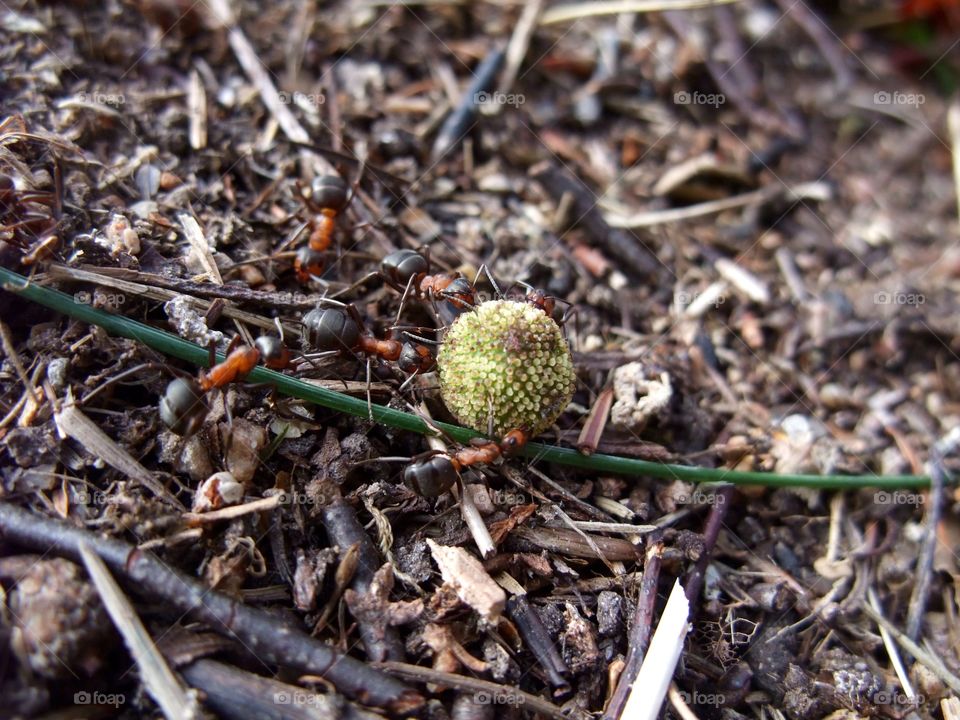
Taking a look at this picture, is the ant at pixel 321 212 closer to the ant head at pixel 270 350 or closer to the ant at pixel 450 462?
the ant head at pixel 270 350

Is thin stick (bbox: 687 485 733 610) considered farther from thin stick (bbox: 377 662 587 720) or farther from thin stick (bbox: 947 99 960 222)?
thin stick (bbox: 947 99 960 222)

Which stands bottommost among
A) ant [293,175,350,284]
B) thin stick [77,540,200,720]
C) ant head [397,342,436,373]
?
thin stick [77,540,200,720]

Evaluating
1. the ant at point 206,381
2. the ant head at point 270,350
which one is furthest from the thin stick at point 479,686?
the ant head at point 270,350

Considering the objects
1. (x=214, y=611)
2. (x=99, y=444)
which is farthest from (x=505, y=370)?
(x=99, y=444)

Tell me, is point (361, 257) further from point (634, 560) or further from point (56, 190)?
point (634, 560)

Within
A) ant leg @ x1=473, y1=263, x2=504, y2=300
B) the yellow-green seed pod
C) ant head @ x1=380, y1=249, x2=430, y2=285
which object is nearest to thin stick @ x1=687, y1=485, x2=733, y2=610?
the yellow-green seed pod

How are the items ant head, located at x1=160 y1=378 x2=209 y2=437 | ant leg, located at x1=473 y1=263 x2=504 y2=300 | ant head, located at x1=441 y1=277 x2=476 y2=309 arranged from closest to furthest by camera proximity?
ant head, located at x1=160 y1=378 x2=209 y2=437
ant head, located at x1=441 y1=277 x2=476 y2=309
ant leg, located at x1=473 y1=263 x2=504 y2=300

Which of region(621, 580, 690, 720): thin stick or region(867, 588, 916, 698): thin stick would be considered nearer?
region(621, 580, 690, 720): thin stick
